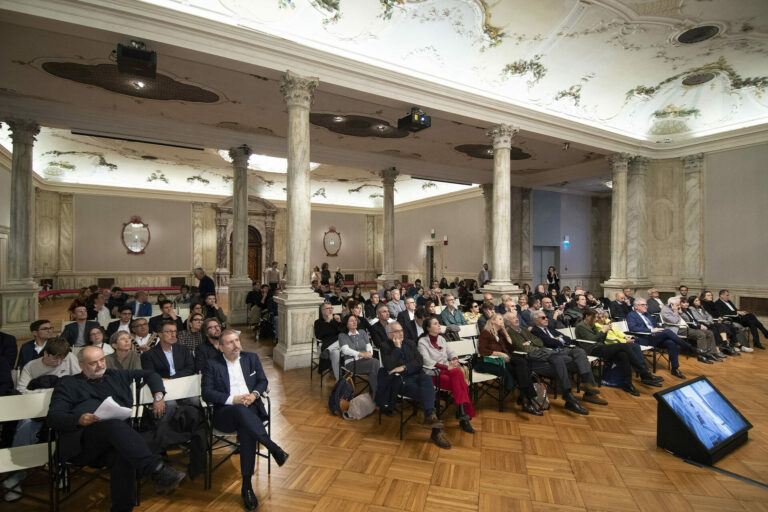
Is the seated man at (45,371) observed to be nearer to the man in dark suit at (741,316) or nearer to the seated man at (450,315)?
the seated man at (450,315)

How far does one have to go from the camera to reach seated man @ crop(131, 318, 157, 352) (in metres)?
4.37

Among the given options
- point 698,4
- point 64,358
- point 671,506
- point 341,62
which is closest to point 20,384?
point 64,358

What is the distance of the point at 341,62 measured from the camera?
6.21 meters

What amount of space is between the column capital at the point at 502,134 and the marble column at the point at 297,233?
4040mm

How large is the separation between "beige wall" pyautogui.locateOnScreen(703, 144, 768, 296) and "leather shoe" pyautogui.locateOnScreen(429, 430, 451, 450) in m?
10.3

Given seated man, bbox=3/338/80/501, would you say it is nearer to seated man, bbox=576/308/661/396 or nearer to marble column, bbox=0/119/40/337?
seated man, bbox=576/308/661/396

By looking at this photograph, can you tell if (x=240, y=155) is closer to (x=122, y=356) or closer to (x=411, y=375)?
(x=122, y=356)

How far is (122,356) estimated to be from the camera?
3.54 meters

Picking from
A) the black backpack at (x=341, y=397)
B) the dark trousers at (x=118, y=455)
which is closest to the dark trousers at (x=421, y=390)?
the black backpack at (x=341, y=397)

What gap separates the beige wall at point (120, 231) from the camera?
15477 millimetres

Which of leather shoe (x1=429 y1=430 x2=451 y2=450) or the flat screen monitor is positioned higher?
the flat screen monitor

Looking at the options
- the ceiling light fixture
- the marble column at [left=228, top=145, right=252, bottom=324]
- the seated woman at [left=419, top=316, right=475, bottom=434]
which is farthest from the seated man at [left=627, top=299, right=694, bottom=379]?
the ceiling light fixture

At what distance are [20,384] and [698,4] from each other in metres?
10.1

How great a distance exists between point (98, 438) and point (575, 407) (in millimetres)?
4357
